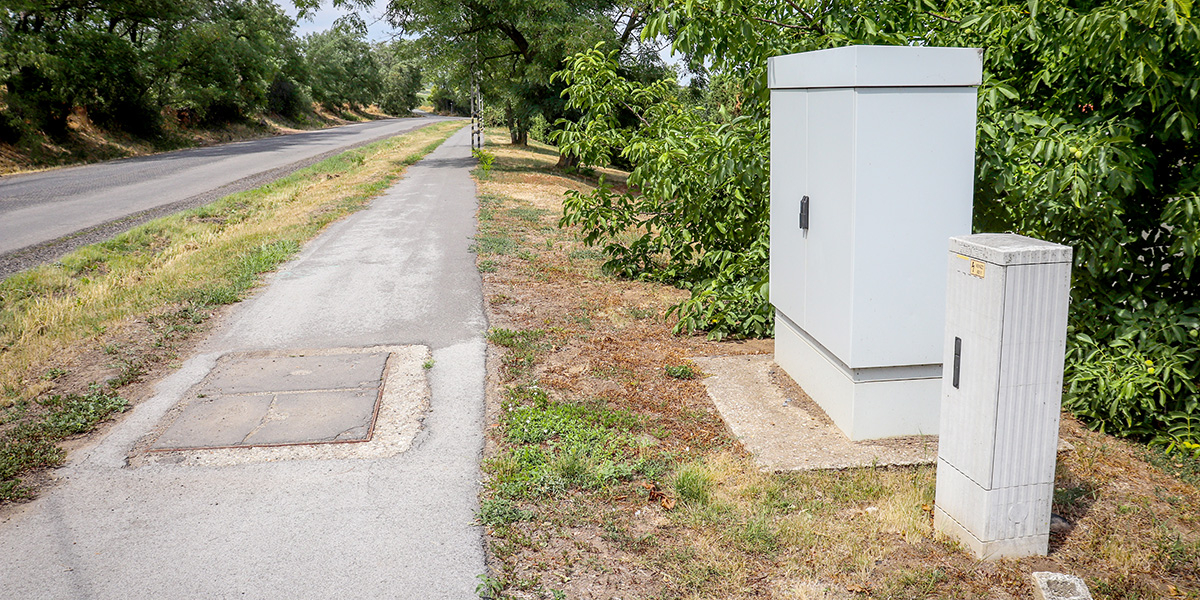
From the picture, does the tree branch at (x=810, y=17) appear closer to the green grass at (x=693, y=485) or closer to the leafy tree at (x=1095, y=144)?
the leafy tree at (x=1095, y=144)

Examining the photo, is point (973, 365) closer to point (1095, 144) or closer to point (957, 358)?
point (957, 358)

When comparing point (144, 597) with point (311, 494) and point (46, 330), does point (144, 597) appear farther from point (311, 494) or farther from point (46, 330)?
point (46, 330)

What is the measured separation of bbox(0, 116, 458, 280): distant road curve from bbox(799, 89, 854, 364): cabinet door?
9.11 metres

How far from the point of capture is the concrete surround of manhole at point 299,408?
14.6 ft

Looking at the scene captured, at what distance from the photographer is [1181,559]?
3377 millimetres

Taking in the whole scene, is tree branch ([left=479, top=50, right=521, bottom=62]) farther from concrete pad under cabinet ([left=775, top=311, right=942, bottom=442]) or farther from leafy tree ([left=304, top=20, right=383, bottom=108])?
leafy tree ([left=304, top=20, right=383, bottom=108])

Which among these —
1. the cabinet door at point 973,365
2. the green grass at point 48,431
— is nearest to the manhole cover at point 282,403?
the green grass at point 48,431

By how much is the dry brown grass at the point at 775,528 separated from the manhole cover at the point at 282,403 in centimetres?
85

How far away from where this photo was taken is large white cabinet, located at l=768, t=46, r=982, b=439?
4.15 m

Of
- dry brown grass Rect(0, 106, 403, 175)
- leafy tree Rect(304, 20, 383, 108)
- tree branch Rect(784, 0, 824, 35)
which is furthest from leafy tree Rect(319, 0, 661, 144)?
leafy tree Rect(304, 20, 383, 108)

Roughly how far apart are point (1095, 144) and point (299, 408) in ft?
14.8

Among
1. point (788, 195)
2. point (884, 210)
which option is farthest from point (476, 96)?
point (884, 210)

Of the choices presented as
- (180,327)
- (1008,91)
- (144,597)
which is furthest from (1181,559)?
(180,327)

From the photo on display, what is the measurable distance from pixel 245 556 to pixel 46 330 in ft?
14.8
